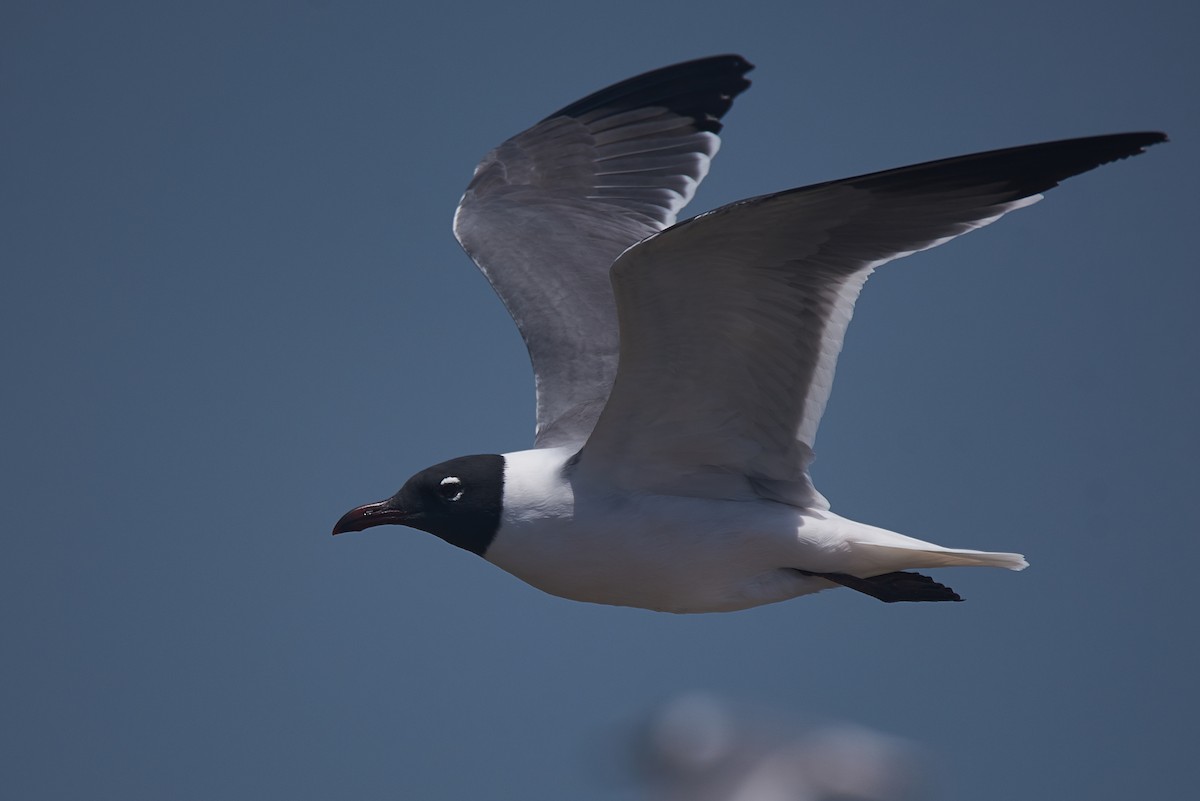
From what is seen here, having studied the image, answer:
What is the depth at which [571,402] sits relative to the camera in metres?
6.02

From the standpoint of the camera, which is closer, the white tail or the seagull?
the seagull

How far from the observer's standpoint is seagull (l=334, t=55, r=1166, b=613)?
4.34 m

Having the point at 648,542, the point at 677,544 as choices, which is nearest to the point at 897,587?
the point at 677,544

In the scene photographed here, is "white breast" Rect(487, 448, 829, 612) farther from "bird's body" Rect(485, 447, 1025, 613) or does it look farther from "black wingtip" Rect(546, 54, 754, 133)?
"black wingtip" Rect(546, 54, 754, 133)

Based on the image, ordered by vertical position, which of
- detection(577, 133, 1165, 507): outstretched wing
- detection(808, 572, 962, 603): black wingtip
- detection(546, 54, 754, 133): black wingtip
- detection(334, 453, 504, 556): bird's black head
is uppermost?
detection(546, 54, 754, 133): black wingtip

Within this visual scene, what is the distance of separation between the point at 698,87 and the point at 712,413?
2.81 meters

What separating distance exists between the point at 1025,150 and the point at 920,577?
5.78ft

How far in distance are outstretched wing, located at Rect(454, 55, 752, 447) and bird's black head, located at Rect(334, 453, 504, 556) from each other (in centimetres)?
82

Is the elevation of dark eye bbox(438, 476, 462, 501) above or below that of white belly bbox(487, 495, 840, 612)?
above

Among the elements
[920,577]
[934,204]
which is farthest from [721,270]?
[920,577]

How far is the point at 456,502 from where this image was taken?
5.30 m

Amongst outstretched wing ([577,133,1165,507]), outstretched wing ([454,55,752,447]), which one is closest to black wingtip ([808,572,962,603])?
outstretched wing ([577,133,1165,507])

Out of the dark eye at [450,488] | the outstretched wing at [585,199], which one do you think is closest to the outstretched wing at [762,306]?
the dark eye at [450,488]

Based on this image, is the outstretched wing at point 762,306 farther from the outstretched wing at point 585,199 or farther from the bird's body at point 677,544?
the outstretched wing at point 585,199
